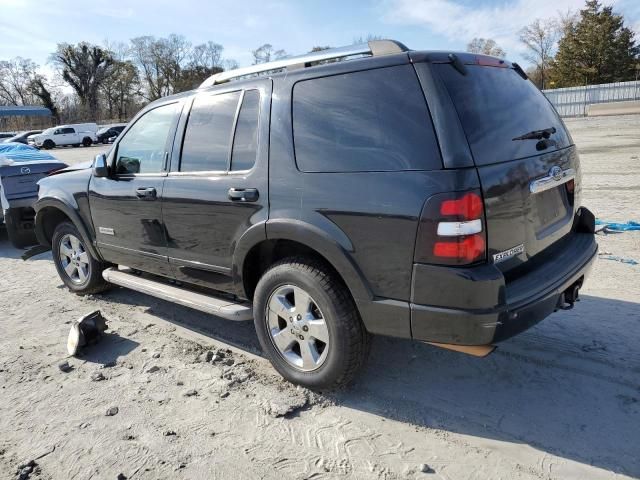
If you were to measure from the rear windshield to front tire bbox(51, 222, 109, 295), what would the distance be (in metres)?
4.00

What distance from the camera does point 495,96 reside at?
2854 mm

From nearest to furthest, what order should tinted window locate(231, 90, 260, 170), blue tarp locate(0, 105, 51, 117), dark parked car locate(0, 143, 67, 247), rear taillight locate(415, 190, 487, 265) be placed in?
1. rear taillight locate(415, 190, 487, 265)
2. tinted window locate(231, 90, 260, 170)
3. dark parked car locate(0, 143, 67, 247)
4. blue tarp locate(0, 105, 51, 117)

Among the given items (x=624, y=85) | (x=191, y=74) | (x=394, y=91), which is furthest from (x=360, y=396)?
Result: (x=191, y=74)

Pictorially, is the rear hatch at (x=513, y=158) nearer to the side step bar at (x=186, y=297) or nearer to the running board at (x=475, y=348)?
the running board at (x=475, y=348)

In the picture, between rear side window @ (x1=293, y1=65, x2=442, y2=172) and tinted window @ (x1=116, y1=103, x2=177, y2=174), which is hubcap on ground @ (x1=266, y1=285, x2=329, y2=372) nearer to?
rear side window @ (x1=293, y1=65, x2=442, y2=172)

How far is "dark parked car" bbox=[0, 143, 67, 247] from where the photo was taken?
294 inches

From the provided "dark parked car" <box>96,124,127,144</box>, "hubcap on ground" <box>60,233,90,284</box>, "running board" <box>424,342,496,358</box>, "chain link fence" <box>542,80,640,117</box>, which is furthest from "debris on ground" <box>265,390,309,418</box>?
"dark parked car" <box>96,124,127,144</box>

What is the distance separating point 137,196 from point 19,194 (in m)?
4.54

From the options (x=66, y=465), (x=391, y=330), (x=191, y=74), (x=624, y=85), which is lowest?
(x=66, y=465)

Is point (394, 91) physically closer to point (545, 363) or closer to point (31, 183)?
point (545, 363)

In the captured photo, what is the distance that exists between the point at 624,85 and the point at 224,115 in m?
40.6

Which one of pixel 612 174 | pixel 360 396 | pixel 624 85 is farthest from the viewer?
pixel 624 85

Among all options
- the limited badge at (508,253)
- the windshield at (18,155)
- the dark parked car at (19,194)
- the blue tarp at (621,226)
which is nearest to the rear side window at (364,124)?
the limited badge at (508,253)

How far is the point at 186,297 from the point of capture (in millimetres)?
3902
